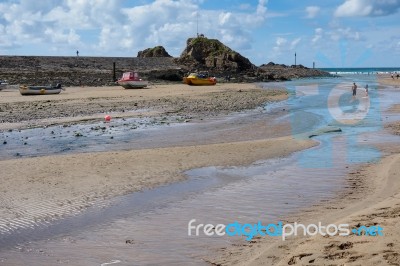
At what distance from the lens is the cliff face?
77.8 metres

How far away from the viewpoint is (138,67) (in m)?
66.5

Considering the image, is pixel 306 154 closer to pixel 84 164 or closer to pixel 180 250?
pixel 84 164

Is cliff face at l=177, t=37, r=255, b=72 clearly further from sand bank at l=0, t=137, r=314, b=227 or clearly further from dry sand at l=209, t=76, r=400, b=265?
dry sand at l=209, t=76, r=400, b=265

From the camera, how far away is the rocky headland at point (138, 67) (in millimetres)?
48434

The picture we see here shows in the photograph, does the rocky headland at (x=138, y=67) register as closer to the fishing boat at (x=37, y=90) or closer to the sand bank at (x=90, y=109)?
the fishing boat at (x=37, y=90)

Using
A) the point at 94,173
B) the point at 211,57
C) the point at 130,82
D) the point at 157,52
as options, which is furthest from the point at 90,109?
the point at 157,52

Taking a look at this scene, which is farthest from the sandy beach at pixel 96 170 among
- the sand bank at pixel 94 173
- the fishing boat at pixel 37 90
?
the fishing boat at pixel 37 90

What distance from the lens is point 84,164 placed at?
11242 millimetres

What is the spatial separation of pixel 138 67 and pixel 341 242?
207 ft

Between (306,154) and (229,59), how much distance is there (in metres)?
68.3

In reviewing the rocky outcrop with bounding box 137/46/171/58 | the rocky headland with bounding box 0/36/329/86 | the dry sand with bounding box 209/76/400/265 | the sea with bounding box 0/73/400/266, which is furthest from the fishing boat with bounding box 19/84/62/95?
the rocky outcrop with bounding box 137/46/171/58

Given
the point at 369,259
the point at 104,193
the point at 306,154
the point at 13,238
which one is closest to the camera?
the point at 369,259

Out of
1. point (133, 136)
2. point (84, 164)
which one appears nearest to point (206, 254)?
point (84, 164)

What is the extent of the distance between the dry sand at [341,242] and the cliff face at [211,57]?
223ft
